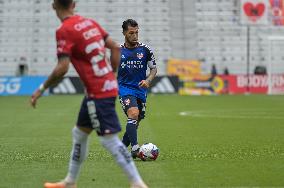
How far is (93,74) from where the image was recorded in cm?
792

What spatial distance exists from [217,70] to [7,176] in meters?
38.7

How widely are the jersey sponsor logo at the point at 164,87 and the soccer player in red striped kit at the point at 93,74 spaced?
110 ft

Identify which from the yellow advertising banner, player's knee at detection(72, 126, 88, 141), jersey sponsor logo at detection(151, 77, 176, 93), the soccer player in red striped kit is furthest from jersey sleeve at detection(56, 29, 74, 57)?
the yellow advertising banner

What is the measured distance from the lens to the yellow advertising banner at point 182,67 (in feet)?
150

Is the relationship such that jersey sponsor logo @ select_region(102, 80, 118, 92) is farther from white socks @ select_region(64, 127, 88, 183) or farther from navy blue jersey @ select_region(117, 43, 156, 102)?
navy blue jersey @ select_region(117, 43, 156, 102)

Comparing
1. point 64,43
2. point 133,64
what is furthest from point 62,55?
point 133,64

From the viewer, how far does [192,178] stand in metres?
9.66

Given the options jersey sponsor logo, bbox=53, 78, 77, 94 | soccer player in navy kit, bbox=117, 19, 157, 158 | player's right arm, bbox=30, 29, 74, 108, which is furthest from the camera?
jersey sponsor logo, bbox=53, 78, 77, 94

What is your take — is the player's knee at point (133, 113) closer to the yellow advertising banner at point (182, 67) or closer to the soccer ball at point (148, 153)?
the soccer ball at point (148, 153)

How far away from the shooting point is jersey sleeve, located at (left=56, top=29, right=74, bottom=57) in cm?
779

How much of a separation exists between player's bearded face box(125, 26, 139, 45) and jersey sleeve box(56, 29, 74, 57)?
4.18 metres

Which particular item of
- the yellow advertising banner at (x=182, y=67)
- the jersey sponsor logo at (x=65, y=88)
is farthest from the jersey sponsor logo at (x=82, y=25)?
the yellow advertising banner at (x=182, y=67)

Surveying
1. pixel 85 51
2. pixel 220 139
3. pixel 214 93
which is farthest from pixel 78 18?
pixel 214 93

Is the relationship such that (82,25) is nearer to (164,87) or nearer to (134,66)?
(134,66)
